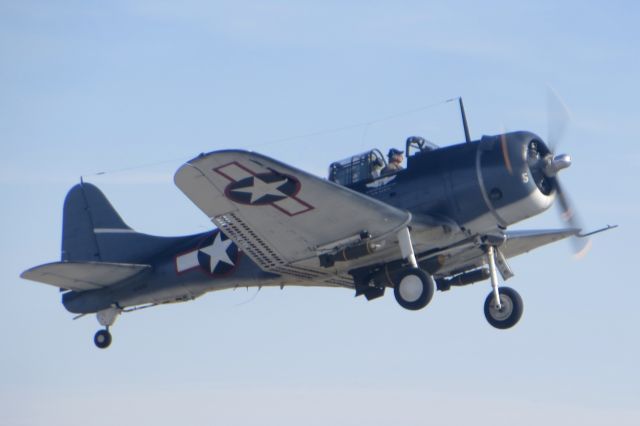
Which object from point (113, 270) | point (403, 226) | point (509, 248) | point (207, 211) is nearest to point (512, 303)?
point (509, 248)

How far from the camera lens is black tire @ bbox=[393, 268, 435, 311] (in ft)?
48.3

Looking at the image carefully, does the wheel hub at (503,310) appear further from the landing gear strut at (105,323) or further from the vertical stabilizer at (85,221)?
the vertical stabilizer at (85,221)

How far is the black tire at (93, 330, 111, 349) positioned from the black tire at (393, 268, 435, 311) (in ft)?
16.9

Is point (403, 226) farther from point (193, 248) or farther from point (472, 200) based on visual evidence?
point (193, 248)

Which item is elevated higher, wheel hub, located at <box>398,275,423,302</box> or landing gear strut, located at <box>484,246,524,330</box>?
wheel hub, located at <box>398,275,423,302</box>

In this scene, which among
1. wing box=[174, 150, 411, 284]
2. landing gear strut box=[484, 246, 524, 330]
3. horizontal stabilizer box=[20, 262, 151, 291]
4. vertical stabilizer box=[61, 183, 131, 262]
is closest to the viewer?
wing box=[174, 150, 411, 284]

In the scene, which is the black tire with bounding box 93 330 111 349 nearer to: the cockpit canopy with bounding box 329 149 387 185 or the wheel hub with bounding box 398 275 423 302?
the cockpit canopy with bounding box 329 149 387 185

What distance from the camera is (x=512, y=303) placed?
1595 centimetres

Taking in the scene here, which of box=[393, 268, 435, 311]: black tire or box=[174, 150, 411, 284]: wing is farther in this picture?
box=[393, 268, 435, 311]: black tire

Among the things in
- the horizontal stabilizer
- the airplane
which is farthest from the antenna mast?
the horizontal stabilizer

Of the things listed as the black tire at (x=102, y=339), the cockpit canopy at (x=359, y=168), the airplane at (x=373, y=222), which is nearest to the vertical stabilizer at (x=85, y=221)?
the black tire at (x=102, y=339)

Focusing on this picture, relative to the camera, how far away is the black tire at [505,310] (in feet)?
52.2

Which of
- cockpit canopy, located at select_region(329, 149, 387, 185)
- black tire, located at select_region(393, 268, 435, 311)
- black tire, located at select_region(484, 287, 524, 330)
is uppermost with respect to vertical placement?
cockpit canopy, located at select_region(329, 149, 387, 185)

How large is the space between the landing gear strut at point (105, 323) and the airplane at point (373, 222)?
2.59 feet
